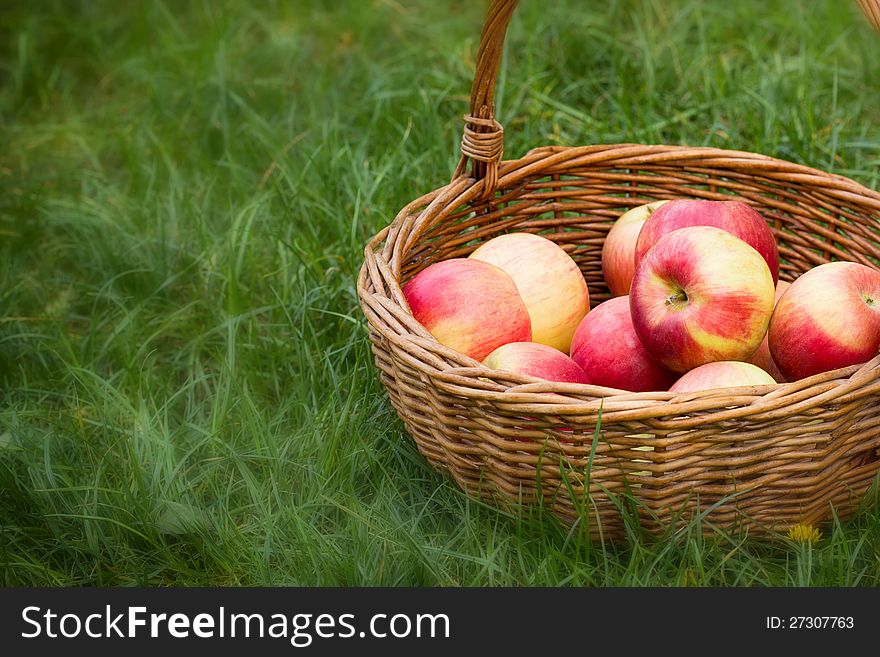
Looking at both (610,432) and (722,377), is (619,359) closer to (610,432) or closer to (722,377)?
(722,377)

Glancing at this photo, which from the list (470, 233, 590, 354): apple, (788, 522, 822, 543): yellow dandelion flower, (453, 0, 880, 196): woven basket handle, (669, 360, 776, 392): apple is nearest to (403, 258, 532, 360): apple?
(470, 233, 590, 354): apple

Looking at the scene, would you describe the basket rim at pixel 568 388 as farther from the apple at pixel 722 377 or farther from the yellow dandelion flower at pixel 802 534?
the yellow dandelion flower at pixel 802 534

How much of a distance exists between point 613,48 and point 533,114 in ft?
1.67

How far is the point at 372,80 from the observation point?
3.40 meters

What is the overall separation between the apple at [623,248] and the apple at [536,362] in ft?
1.45

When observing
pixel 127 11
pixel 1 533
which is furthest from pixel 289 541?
pixel 127 11

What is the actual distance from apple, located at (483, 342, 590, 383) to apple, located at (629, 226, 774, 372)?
0.16m

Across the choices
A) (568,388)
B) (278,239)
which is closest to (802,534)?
(568,388)

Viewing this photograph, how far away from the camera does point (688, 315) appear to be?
1.81 meters

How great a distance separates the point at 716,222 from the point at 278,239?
1197mm

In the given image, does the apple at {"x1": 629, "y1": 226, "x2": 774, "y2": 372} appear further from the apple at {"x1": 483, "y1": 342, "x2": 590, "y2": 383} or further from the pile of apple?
the apple at {"x1": 483, "y1": 342, "x2": 590, "y2": 383}

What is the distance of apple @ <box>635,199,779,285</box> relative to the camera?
2.04 meters

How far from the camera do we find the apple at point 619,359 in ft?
6.35

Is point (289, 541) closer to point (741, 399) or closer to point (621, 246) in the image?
point (741, 399)
